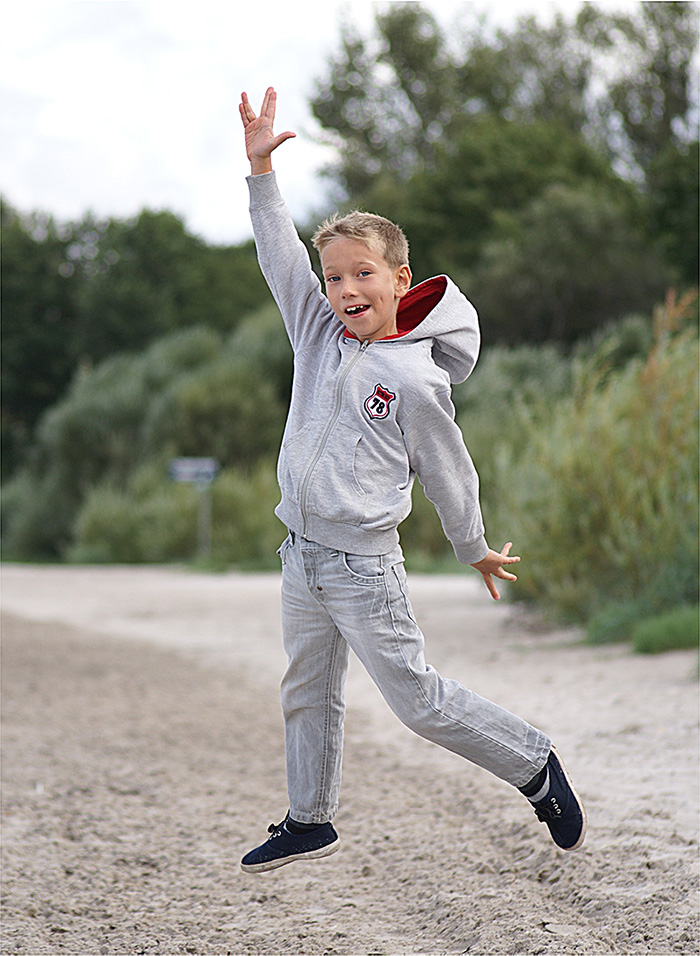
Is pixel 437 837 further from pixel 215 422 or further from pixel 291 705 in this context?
pixel 215 422

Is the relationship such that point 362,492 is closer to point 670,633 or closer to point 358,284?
point 358,284

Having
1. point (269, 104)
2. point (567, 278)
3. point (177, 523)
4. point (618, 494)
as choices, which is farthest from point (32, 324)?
point (269, 104)

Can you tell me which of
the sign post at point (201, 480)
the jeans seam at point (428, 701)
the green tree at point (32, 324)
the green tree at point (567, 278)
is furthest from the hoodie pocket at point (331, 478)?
the green tree at point (32, 324)

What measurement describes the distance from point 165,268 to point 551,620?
27671 mm

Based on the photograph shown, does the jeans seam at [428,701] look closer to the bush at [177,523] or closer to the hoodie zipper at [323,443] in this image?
the hoodie zipper at [323,443]

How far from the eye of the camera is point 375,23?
3809 centimetres

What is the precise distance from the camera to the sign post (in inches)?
704

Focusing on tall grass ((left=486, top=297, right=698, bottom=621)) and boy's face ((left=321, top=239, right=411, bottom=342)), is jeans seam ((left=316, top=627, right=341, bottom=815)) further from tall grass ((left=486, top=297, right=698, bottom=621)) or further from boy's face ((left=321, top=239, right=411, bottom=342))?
tall grass ((left=486, top=297, right=698, bottom=621))

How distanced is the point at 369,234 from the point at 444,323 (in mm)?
318

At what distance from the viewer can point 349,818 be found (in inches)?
170

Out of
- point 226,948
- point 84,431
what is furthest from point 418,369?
point 84,431

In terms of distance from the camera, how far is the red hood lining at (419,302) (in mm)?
3162

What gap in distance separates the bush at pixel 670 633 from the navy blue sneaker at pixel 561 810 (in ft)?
13.0

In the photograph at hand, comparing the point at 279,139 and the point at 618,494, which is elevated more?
the point at 279,139
